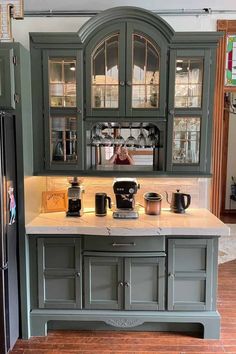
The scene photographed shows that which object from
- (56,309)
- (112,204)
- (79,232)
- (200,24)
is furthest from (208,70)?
(56,309)

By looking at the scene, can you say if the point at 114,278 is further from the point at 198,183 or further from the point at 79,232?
the point at 198,183

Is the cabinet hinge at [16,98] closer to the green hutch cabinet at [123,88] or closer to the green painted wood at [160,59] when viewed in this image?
the green hutch cabinet at [123,88]

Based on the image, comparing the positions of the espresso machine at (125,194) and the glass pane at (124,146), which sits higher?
the glass pane at (124,146)

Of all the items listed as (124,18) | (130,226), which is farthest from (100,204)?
(124,18)

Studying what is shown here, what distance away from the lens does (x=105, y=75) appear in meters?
2.86

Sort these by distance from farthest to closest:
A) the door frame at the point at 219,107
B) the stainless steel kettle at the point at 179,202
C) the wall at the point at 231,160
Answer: the wall at the point at 231,160 → the door frame at the point at 219,107 → the stainless steel kettle at the point at 179,202

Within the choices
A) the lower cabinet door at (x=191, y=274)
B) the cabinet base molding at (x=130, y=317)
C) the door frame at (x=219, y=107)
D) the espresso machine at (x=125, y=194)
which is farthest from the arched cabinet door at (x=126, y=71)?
the cabinet base molding at (x=130, y=317)

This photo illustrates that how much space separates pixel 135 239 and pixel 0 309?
1106 millimetres

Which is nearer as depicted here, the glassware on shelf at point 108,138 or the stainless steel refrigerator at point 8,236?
the stainless steel refrigerator at point 8,236

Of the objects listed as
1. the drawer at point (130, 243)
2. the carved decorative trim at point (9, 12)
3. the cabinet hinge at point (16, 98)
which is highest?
the carved decorative trim at point (9, 12)

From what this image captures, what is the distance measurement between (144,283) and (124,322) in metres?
0.36

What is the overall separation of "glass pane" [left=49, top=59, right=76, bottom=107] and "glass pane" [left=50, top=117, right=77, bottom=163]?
151mm

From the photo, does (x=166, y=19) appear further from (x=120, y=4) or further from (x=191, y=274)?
Result: (x=191, y=274)

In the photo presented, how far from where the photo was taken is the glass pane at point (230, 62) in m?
3.31
